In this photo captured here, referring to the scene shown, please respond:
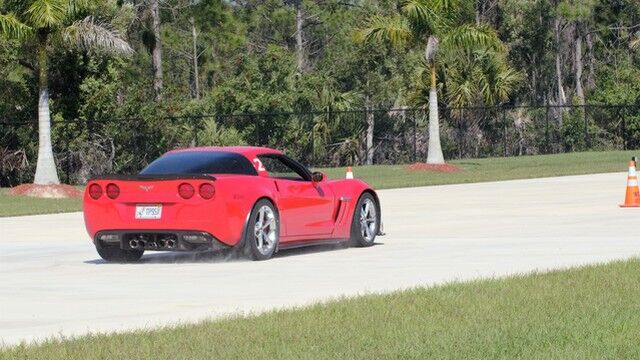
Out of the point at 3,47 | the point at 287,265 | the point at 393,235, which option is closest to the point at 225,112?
the point at 3,47

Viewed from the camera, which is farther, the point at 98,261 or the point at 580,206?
the point at 580,206

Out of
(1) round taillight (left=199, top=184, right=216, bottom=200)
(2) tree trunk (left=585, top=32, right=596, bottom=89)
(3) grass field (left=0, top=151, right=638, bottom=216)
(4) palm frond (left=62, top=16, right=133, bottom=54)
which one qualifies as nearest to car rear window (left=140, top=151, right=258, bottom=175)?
(1) round taillight (left=199, top=184, right=216, bottom=200)

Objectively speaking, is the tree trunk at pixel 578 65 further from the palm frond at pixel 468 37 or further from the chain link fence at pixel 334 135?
the palm frond at pixel 468 37

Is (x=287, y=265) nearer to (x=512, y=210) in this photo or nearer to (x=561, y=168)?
(x=512, y=210)

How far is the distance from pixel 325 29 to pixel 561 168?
2975 centimetres

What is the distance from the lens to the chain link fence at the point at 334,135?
1827 inches

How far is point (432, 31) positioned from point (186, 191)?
3186 cm

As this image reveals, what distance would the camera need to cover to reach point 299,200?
1805 centimetres

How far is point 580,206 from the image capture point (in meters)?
26.5

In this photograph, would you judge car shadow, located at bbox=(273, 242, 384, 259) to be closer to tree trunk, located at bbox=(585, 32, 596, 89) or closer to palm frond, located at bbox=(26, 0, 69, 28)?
palm frond, located at bbox=(26, 0, 69, 28)

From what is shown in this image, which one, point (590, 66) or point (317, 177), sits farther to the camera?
point (590, 66)

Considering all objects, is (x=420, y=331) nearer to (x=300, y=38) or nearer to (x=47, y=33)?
(x=47, y=33)

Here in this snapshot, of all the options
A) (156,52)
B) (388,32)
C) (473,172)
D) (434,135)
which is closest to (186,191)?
(473,172)

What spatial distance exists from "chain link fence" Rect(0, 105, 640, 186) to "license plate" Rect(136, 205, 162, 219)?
29.0 meters
